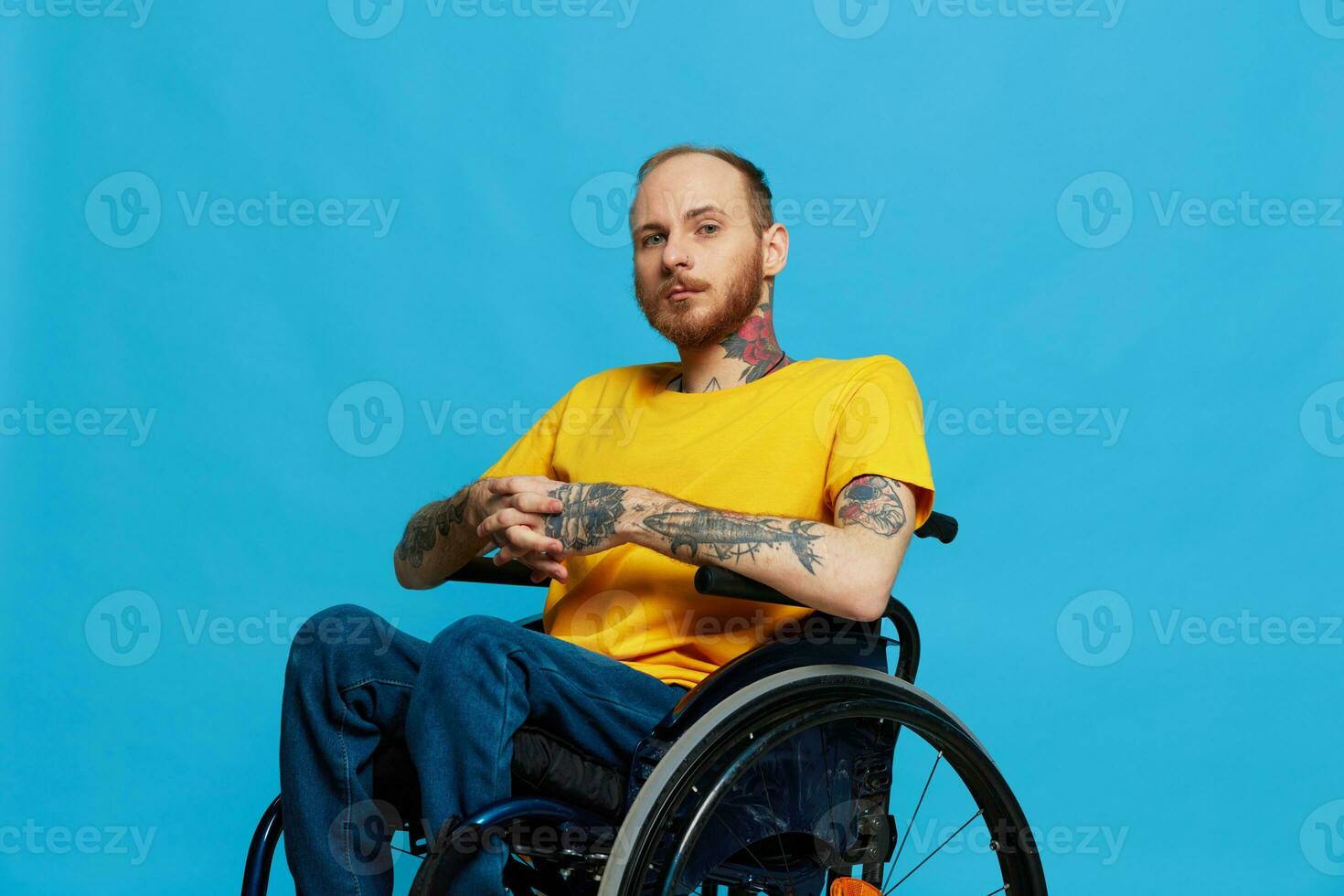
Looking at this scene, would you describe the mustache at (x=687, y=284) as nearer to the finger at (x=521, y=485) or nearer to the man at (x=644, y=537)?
the man at (x=644, y=537)

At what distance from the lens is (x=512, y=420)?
2984 mm

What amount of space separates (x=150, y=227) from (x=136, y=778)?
48.0 inches

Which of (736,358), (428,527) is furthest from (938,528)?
(428,527)

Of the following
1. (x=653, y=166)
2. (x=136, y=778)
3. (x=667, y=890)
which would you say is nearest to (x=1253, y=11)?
(x=653, y=166)

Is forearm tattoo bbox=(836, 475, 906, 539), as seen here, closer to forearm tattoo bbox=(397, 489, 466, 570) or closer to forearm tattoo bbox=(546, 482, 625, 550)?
forearm tattoo bbox=(546, 482, 625, 550)

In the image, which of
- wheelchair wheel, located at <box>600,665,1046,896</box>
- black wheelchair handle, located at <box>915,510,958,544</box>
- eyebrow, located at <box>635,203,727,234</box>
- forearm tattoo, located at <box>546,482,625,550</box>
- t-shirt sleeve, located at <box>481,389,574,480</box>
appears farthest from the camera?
t-shirt sleeve, located at <box>481,389,574,480</box>

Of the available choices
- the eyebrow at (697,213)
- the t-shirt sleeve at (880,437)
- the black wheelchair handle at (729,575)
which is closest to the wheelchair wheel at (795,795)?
the black wheelchair handle at (729,575)

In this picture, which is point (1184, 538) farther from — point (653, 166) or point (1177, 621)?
point (653, 166)

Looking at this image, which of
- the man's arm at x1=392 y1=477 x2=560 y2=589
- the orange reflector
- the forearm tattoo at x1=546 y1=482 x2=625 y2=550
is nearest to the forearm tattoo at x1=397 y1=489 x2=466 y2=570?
the man's arm at x1=392 y1=477 x2=560 y2=589

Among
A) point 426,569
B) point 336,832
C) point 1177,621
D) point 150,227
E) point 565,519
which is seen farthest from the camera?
point 150,227

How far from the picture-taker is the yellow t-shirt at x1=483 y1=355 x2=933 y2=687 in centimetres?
183

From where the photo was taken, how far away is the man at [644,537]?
159cm

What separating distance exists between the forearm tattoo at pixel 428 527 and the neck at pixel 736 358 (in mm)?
395

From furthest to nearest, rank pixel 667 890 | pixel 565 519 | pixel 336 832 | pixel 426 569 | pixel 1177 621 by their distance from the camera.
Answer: pixel 1177 621 → pixel 426 569 → pixel 565 519 → pixel 336 832 → pixel 667 890
